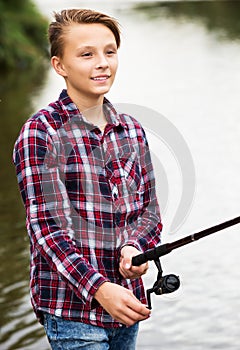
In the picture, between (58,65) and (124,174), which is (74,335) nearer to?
(124,174)

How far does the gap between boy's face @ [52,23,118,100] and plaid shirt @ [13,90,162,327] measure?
0.09m

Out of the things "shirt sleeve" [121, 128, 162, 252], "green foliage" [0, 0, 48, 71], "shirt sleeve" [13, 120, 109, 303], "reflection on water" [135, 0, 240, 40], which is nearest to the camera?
"shirt sleeve" [13, 120, 109, 303]

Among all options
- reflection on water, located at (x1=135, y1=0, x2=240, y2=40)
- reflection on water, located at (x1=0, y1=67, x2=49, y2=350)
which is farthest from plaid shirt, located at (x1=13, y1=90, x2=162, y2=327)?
reflection on water, located at (x1=135, y1=0, x2=240, y2=40)

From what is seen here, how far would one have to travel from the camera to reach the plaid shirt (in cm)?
274

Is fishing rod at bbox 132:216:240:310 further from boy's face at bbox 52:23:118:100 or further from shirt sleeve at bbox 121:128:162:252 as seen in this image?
boy's face at bbox 52:23:118:100

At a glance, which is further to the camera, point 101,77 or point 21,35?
point 21,35

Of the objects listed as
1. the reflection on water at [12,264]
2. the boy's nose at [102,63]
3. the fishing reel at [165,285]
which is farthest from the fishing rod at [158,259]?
the reflection on water at [12,264]

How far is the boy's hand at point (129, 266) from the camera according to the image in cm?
279

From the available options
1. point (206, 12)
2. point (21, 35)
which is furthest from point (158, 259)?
point (206, 12)

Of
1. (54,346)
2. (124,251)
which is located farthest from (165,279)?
(54,346)

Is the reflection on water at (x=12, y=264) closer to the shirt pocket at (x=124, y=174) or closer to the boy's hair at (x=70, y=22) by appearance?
the shirt pocket at (x=124, y=174)

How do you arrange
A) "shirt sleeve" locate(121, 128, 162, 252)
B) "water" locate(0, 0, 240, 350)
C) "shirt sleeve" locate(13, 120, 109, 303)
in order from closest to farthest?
"shirt sleeve" locate(13, 120, 109, 303), "shirt sleeve" locate(121, 128, 162, 252), "water" locate(0, 0, 240, 350)

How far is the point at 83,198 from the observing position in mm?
2830

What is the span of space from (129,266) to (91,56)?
2.09ft
